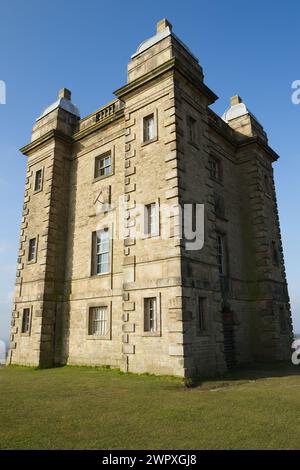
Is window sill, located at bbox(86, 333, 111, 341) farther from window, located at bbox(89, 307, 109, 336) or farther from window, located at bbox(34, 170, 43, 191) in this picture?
window, located at bbox(34, 170, 43, 191)

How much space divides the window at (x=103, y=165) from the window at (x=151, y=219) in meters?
4.65

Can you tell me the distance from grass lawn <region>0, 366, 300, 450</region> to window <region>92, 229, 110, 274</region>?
5.63 metres

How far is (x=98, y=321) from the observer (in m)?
15.7

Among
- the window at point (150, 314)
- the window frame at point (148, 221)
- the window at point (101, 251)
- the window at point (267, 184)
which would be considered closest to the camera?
the window at point (150, 314)

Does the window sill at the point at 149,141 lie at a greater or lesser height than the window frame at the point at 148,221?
greater

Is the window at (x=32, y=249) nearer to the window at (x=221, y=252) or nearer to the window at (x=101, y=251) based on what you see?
the window at (x=101, y=251)

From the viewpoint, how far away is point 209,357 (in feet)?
41.6

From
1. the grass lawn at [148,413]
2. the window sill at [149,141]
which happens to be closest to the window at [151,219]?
the window sill at [149,141]

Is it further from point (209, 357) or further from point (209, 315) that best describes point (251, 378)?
point (209, 315)

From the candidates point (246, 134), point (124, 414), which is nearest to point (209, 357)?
point (124, 414)

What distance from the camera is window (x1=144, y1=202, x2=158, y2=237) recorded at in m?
13.5

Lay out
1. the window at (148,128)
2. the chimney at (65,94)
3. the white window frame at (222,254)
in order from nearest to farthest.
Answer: the window at (148,128)
the white window frame at (222,254)
the chimney at (65,94)

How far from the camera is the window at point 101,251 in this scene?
642 inches

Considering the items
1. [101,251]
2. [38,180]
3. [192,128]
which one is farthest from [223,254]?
[38,180]
